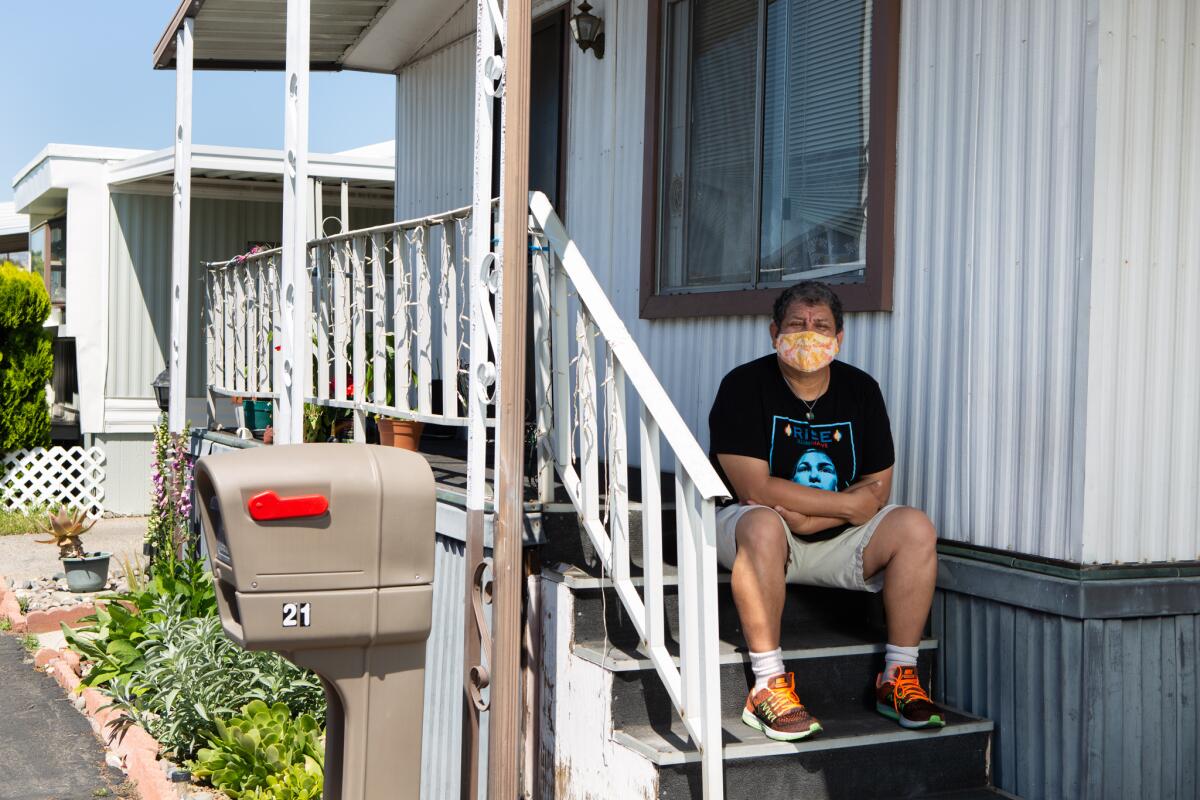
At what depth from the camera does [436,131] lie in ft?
28.3

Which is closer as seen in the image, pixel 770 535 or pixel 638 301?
pixel 770 535

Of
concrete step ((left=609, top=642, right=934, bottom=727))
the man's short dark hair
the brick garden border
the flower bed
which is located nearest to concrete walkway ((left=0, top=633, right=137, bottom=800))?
the brick garden border

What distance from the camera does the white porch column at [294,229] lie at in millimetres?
5488

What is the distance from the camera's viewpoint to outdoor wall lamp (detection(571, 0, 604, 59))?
6.25 metres

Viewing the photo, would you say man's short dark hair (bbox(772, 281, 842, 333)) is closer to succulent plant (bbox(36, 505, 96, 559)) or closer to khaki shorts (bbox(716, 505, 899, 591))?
khaki shorts (bbox(716, 505, 899, 591))

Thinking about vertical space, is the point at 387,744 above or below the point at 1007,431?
below

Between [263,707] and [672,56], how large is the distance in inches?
132

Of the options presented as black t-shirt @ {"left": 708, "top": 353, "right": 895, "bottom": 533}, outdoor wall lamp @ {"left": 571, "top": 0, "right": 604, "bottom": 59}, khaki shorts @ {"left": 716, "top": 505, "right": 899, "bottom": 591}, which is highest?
outdoor wall lamp @ {"left": 571, "top": 0, "right": 604, "bottom": 59}

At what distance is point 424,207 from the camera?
8828 millimetres

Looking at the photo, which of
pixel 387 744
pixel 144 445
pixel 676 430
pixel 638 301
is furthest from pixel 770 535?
pixel 144 445

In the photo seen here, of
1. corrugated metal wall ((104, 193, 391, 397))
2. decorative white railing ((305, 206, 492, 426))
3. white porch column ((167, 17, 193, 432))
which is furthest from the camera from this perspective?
corrugated metal wall ((104, 193, 391, 397))

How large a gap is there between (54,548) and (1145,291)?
9.80 m

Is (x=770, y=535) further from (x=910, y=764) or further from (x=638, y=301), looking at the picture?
(x=638, y=301)

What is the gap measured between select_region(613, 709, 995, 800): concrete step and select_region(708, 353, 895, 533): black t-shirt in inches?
30.7
